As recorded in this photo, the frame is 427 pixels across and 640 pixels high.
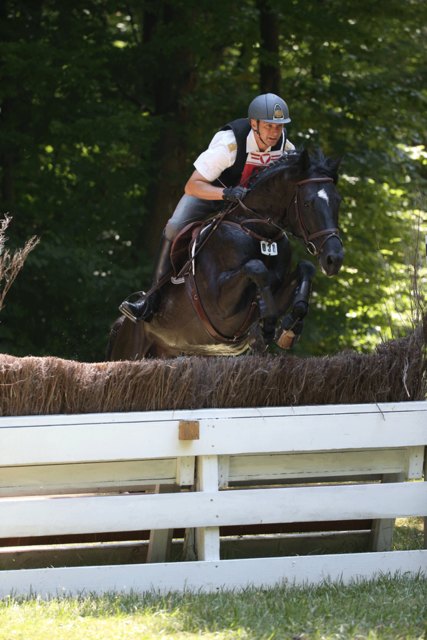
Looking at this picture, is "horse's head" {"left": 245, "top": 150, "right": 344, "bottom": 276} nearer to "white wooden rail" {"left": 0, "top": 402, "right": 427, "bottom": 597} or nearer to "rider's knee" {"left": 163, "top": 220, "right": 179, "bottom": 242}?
"rider's knee" {"left": 163, "top": 220, "right": 179, "bottom": 242}

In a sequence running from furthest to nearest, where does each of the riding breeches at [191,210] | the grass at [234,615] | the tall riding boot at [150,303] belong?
the tall riding boot at [150,303] → the riding breeches at [191,210] → the grass at [234,615]

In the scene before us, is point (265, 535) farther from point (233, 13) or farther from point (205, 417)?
point (233, 13)

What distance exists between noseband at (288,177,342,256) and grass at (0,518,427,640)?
2595 mm

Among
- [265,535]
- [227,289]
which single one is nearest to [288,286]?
[227,289]

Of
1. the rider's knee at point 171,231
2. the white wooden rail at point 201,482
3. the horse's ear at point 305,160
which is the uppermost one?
the horse's ear at point 305,160

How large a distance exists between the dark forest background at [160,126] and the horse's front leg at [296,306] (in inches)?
288

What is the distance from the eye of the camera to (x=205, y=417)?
515 centimetres

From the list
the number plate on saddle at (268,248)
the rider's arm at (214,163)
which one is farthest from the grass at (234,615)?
the rider's arm at (214,163)

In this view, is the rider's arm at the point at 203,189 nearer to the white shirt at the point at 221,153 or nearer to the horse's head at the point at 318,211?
the white shirt at the point at 221,153

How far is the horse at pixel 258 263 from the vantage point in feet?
23.3

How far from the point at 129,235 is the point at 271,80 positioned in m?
2.98

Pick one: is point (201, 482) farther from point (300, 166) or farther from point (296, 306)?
point (300, 166)

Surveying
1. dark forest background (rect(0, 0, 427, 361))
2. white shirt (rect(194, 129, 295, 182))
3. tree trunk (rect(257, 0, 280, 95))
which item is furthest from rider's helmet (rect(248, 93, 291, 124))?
tree trunk (rect(257, 0, 280, 95))

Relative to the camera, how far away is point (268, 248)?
756 centimetres
